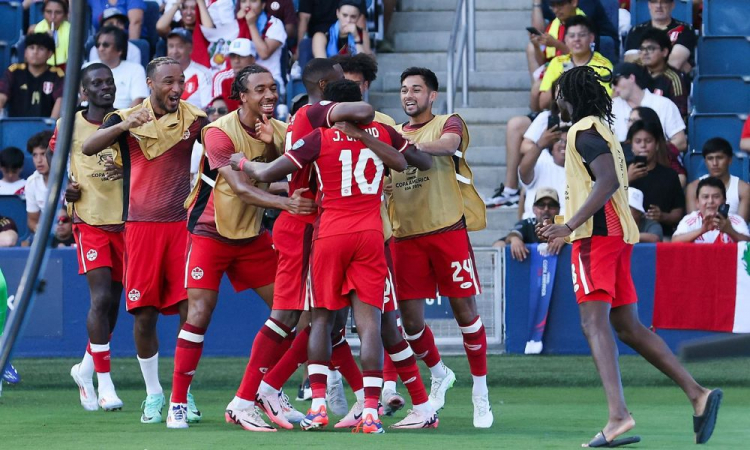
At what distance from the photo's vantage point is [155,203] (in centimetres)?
873

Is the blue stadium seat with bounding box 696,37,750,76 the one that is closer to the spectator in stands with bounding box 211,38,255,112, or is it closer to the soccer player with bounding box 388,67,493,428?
the spectator in stands with bounding box 211,38,255,112

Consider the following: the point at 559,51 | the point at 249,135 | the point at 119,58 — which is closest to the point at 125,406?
the point at 249,135

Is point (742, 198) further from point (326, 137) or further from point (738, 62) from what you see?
point (326, 137)

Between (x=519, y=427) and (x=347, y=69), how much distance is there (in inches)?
107

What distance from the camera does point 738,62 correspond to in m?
15.4

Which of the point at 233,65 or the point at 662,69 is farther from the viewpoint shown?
the point at 233,65

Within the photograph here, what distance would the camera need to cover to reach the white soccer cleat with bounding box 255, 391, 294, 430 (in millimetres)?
8172

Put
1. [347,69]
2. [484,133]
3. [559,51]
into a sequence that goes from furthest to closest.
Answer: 1. [484,133]
2. [559,51]
3. [347,69]

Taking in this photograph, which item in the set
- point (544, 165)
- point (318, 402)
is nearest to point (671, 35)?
point (544, 165)

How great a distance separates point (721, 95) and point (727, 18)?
3.75 ft

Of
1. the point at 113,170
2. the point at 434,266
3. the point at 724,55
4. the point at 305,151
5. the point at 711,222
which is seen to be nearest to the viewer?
the point at 305,151

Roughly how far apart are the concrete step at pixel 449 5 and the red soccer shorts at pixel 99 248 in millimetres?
8805

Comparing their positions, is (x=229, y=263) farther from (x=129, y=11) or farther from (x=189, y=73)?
(x=129, y=11)

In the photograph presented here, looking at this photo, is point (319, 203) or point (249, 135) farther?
point (249, 135)
